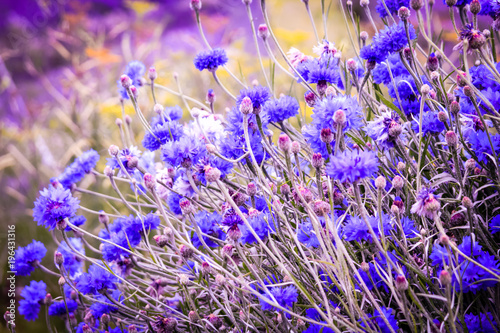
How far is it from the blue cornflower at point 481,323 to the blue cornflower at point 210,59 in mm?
655

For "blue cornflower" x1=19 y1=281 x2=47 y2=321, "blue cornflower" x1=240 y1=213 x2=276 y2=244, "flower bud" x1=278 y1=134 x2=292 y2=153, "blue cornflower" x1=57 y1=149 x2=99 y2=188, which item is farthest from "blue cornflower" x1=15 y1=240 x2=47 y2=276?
"flower bud" x1=278 y1=134 x2=292 y2=153

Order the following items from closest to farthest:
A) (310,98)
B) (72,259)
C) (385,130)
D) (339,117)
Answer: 1. (339,117)
2. (385,130)
3. (310,98)
4. (72,259)

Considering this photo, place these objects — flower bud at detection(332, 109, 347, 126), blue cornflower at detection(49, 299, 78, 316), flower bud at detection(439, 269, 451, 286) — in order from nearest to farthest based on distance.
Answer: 1. flower bud at detection(439, 269, 451, 286)
2. flower bud at detection(332, 109, 347, 126)
3. blue cornflower at detection(49, 299, 78, 316)

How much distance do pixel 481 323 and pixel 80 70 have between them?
2.07 m

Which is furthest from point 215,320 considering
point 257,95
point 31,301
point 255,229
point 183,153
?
point 31,301

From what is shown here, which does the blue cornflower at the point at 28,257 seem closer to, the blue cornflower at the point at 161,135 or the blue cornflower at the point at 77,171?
the blue cornflower at the point at 77,171

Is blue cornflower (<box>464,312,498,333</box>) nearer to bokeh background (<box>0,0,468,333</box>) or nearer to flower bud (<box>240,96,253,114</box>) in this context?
→ flower bud (<box>240,96,253,114</box>)

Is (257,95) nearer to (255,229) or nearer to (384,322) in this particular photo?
(255,229)

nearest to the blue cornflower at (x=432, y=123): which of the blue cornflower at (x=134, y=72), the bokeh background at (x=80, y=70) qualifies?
the bokeh background at (x=80, y=70)

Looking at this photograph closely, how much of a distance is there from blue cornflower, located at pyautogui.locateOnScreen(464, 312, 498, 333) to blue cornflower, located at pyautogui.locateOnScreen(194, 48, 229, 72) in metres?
0.66

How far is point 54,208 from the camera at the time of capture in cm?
73

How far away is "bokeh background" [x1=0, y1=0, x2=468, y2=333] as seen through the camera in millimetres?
1836

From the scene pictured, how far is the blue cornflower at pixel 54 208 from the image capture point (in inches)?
28.5

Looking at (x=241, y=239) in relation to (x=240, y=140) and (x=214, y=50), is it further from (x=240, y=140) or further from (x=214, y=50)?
(x=214, y=50)
